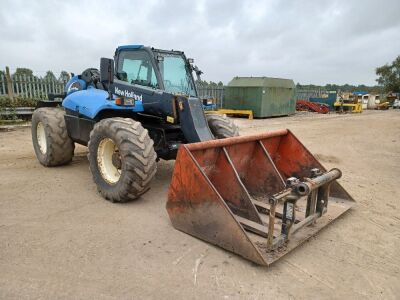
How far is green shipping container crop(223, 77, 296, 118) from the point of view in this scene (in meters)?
17.1

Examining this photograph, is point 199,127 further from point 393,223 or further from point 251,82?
point 251,82

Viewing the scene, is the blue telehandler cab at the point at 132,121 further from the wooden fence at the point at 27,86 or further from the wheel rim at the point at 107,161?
the wooden fence at the point at 27,86

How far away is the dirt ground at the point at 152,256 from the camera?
2.59m

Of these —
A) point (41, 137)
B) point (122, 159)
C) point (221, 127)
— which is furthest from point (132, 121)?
point (41, 137)

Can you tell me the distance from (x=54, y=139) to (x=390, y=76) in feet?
153

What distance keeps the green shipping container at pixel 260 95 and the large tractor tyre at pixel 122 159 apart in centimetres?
1344

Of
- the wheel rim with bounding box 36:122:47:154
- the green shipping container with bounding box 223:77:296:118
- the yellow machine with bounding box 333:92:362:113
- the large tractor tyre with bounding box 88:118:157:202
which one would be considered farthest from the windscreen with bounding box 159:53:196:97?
the yellow machine with bounding box 333:92:362:113

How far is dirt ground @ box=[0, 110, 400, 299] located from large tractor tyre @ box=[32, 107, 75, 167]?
960 mm

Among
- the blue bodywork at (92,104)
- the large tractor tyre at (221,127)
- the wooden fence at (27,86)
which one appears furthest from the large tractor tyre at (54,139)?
the wooden fence at (27,86)

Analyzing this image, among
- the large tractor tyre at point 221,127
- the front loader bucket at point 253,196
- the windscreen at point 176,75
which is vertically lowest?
the front loader bucket at point 253,196

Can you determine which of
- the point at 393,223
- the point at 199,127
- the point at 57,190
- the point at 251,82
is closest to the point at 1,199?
the point at 57,190

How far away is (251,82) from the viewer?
17.4m

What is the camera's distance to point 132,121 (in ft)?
13.9

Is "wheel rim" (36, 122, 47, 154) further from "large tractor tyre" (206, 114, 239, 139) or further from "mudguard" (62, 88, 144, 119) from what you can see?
"large tractor tyre" (206, 114, 239, 139)
